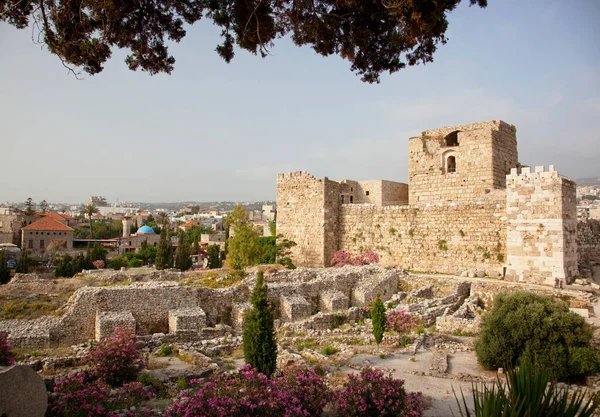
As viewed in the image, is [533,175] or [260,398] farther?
[533,175]

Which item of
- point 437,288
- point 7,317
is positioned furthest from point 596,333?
point 7,317

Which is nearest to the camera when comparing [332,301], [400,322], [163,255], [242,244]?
[400,322]

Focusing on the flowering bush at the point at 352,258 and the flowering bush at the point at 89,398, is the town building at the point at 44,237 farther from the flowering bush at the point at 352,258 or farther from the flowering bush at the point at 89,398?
the flowering bush at the point at 89,398

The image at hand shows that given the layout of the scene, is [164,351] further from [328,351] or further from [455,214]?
[455,214]

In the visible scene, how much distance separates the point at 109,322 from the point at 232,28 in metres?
8.48

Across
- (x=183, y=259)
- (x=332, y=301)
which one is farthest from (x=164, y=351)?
(x=183, y=259)

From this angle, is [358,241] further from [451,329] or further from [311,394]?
[311,394]

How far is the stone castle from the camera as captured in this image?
17.2m

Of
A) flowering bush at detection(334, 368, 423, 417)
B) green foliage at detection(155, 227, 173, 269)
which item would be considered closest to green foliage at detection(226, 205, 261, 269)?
green foliage at detection(155, 227, 173, 269)

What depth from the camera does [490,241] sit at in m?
19.2

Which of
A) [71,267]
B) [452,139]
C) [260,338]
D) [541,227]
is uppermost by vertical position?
[452,139]

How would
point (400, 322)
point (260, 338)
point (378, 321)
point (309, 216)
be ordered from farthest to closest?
point (309, 216), point (400, 322), point (378, 321), point (260, 338)

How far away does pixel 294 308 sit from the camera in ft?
48.9

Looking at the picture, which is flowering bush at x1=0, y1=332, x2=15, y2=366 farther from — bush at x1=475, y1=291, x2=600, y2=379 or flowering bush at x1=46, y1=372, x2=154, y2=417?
bush at x1=475, y1=291, x2=600, y2=379
